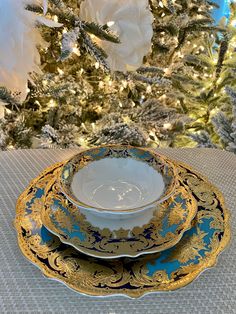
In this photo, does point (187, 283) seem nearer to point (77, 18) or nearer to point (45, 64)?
point (77, 18)

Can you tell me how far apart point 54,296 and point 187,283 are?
6.1 inches

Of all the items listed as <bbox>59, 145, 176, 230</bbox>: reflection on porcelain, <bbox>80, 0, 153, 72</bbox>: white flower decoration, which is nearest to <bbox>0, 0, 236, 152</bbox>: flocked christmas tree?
<bbox>80, 0, 153, 72</bbox>: white flower decoration

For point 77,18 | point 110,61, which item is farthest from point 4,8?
point 110,61

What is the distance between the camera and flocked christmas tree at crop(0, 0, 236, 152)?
1.00 metres

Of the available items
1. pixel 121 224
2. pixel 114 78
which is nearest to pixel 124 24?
pixel 114 78

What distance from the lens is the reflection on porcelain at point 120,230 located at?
1.44 feet

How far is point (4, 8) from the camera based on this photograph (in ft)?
2.87

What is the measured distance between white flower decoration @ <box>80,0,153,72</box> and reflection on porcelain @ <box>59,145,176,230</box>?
55 cm

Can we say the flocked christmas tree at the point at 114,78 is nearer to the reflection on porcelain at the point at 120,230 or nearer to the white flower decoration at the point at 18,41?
the white flower decoration at the point at 18,41

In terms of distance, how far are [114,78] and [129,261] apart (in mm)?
859

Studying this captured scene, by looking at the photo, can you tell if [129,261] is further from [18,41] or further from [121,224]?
[18,41]

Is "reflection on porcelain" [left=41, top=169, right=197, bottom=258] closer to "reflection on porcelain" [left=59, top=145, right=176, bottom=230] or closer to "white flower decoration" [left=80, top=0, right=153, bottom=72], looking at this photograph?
"reflection on porcelain" [left=59, top=145, right=176, bottom=230]

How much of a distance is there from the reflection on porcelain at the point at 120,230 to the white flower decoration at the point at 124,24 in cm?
65

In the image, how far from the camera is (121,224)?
474 mm
